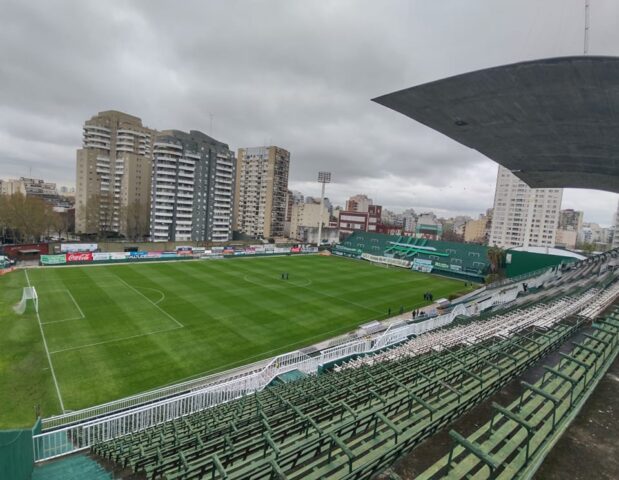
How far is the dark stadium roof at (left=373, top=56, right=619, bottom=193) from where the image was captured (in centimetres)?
1068

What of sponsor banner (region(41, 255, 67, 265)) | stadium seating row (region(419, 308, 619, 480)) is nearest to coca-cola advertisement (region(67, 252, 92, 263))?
sponsor banner (region(41, 255, 67, 265))

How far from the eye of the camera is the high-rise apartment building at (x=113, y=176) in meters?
61.8

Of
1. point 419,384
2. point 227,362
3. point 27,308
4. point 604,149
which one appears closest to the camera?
point 419,384

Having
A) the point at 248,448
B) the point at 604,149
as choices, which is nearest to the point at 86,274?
the point at 248,448

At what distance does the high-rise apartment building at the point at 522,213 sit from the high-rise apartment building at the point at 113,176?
84191 millimetres

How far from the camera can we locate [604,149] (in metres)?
17.4

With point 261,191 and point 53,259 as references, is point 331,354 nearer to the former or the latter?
point 53,259

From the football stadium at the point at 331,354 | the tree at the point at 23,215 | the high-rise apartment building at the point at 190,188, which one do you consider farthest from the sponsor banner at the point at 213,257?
the tree at the point at 23,215

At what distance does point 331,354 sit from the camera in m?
14.3

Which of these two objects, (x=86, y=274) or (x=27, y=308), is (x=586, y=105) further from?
(x=86, y=274)

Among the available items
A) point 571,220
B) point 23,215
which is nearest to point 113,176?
point 23,215

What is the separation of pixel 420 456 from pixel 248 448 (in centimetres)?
253

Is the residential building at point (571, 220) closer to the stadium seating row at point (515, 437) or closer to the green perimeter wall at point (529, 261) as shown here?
the green perimeter wall at point (529, 261)

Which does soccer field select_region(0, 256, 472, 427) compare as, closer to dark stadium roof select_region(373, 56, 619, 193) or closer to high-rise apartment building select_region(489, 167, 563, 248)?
dark stadium roof select_region(373, 56, 619, 193)
